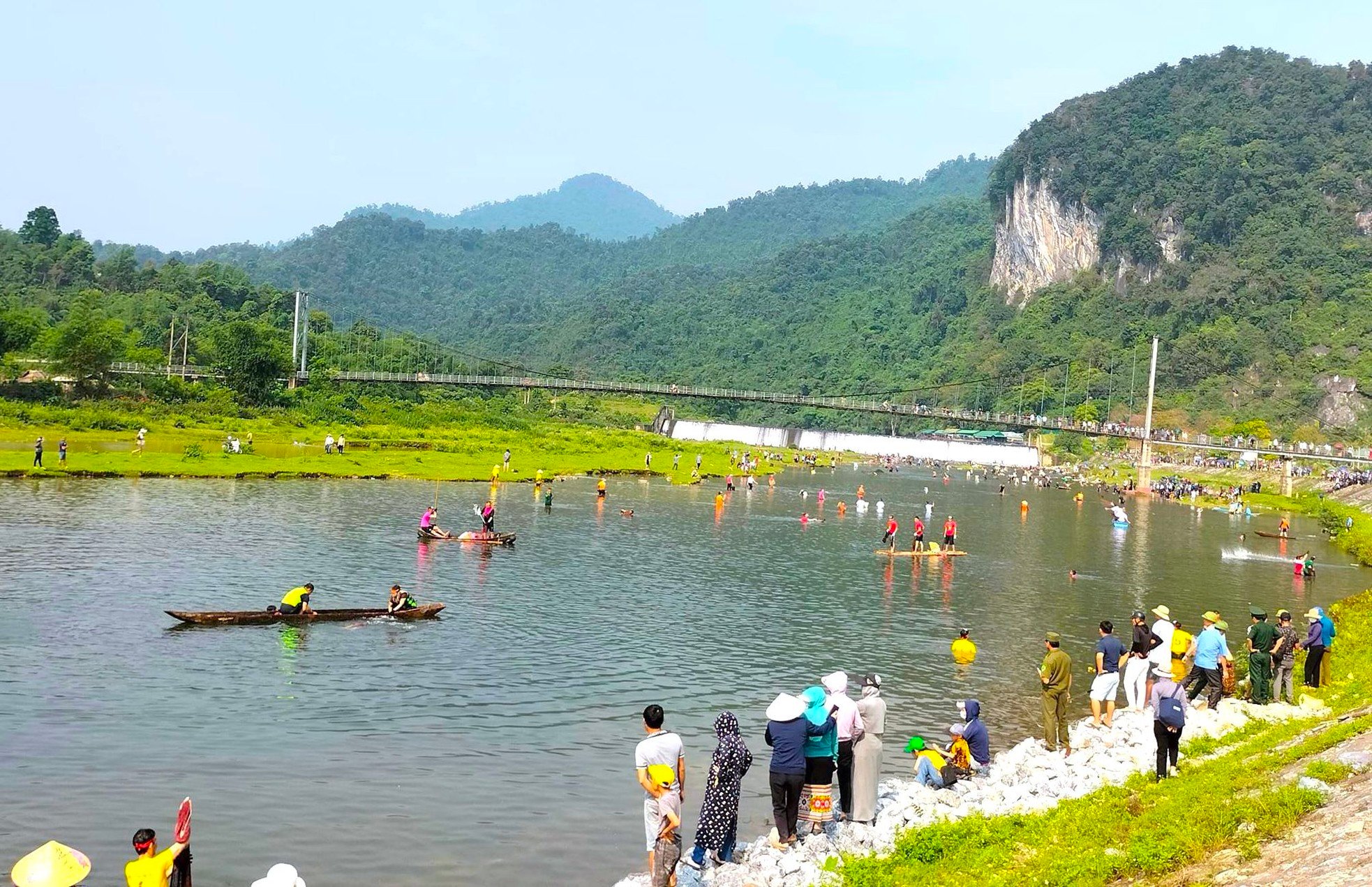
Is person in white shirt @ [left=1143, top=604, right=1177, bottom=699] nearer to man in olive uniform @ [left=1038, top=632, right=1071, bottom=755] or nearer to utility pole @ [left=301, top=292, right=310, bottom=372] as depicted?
man in olive uniform @ [left=1038, top=632, right=1071, bottom=755]

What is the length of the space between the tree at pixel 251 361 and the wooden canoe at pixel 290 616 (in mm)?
91014

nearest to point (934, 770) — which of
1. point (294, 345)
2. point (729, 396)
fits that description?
point (294, 345)

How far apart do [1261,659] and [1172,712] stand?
863cm

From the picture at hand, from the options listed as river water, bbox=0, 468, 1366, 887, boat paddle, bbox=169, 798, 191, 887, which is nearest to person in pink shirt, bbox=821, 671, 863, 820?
river water, bbox=0, 468, 1366, 887

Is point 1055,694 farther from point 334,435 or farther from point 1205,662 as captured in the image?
point 334,435

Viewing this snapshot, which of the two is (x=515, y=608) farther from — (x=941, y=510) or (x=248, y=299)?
(x=248, y=299)

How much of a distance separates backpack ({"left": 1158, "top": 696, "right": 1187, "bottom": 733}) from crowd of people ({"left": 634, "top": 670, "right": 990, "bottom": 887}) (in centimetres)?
428

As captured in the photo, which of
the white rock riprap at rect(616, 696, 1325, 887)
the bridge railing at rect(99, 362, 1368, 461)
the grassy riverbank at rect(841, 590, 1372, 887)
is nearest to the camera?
the grassy riverbank at rect(841, 590, 1372, 887)

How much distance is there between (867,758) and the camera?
17.2 m

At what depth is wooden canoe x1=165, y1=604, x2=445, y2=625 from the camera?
30344 millimetres

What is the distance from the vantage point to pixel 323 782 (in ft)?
64.5

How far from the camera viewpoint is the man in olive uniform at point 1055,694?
70.9 feet

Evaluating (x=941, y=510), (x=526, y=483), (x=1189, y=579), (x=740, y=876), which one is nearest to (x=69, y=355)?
(x=526, y=483)

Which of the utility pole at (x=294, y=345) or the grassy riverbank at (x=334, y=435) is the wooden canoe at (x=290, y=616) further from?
the utility pole at (x=294, y=345)
